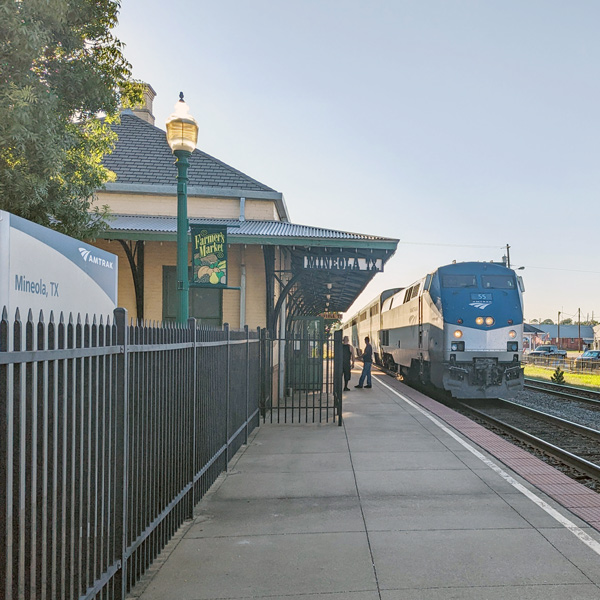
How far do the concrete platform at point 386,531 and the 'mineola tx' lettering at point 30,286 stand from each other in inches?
122

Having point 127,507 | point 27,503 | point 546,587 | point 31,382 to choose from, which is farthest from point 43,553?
point 546,587

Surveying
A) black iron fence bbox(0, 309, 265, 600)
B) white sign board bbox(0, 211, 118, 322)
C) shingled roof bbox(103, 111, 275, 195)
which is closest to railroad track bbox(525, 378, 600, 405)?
shingled roof bbox(103, 111, 275, 195)

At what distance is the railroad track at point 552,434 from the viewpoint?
10027 millimetres

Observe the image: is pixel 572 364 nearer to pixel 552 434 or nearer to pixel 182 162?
pixel 552 434

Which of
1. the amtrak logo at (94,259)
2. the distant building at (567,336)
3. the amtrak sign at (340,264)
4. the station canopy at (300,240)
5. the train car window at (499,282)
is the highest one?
the station canopy at (300,240)

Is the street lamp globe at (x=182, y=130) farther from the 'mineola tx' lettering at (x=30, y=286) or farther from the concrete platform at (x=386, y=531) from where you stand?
the concrete platform at (x=386, y=531)

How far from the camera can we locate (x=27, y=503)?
2.73 m

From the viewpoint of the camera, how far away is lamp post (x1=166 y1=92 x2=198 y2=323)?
8.88 metres

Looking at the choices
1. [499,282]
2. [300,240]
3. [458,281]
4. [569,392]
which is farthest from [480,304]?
[569,392]

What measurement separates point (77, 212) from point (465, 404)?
1247cm

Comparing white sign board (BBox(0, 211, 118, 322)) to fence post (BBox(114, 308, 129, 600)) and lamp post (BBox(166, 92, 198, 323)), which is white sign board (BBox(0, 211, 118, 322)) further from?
fence post (BBox(114, 308, 129, 600))

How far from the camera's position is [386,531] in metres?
5.58

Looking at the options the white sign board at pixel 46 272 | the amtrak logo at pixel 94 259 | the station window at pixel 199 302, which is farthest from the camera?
the station window at pixel 199 302

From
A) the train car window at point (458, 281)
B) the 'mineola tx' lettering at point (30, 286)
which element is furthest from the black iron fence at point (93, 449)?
the train car window at point (458, 281)
